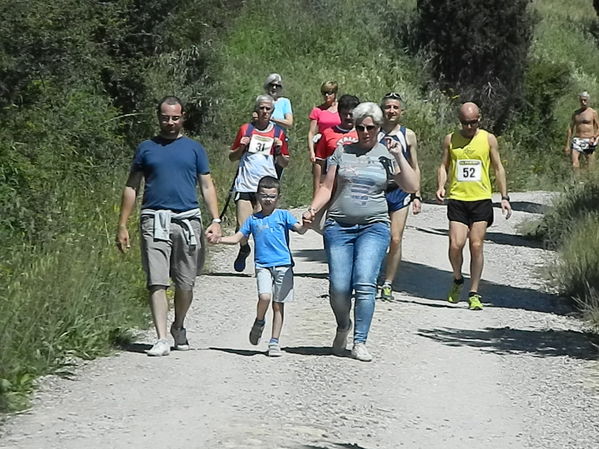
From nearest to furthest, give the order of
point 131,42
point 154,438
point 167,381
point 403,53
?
point 154,438 < point 167,381 < point 131,42 < point 403,53

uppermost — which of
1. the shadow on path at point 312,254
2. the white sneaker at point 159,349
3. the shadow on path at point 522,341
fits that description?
the shadow on path at point 312,254

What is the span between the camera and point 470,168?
12102 mm

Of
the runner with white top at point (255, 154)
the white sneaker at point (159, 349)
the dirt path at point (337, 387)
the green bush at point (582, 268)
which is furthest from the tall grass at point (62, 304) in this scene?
the green bush at point (582, 268)

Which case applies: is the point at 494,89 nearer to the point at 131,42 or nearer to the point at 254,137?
the point at 131,42

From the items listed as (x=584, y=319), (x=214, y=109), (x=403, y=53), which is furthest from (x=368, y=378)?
(x=403, y=53)

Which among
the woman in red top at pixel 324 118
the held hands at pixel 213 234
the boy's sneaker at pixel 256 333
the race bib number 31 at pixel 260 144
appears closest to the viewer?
the held hands at pixel 213 234

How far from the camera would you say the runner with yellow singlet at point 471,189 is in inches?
476

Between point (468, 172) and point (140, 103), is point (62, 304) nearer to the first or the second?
point (468, 172)

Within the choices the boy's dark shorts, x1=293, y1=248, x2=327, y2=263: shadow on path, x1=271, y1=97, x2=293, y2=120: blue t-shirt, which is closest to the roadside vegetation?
the boy's dark shorts

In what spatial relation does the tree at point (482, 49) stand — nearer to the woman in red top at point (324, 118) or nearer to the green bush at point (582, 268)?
the green bush at point (582, 268)

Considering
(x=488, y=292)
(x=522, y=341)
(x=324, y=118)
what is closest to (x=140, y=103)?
(x=324, y=118)

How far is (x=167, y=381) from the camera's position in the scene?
8438 mm

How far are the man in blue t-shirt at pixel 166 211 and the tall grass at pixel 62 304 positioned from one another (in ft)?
1.80

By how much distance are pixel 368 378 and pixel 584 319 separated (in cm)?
369
